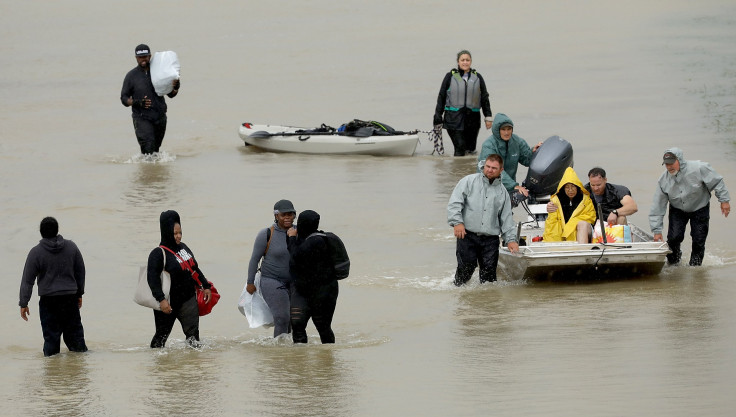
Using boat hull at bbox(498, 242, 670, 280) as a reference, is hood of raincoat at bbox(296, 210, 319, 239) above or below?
above

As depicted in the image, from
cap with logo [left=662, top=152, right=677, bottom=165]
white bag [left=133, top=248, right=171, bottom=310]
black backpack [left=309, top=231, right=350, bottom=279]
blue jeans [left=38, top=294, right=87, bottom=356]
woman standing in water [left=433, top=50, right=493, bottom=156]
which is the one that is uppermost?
woman standing in water [left=433, top=50, right=493, bottom=156]

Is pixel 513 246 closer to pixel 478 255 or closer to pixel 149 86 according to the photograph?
pixel 478 255

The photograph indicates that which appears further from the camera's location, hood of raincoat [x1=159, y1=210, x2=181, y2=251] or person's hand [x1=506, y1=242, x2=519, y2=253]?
person's hand [x1=506, y1=242, x2=519, y2=253]

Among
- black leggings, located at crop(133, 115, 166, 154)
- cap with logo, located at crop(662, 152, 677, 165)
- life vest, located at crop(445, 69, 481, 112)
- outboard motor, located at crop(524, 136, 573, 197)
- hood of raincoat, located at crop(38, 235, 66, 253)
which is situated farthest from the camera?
black leggings, located at crop(133, 115, 166, 154)

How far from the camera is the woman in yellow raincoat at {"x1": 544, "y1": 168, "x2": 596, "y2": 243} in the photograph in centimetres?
1288

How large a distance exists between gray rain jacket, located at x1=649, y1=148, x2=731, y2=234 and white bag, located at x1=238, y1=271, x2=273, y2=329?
415cm

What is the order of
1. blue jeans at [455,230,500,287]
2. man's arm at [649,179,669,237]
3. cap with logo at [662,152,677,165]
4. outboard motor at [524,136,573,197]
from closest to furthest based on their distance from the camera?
blue jeans at [455,230,500,287] < cap with logo at [662,152,677,165] < man's arm at [649,179,669,237] < outboard motor at [524,136,573,197]

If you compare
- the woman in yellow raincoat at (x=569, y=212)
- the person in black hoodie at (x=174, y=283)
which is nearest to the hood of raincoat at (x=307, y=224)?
the person in black hoodie at (x=174, y=283)

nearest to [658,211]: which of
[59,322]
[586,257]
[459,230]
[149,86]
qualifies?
[586,257]

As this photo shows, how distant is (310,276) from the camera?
1049 centimetres

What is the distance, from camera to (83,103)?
2938 cm

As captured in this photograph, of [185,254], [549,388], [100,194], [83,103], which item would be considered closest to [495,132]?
[185,254]

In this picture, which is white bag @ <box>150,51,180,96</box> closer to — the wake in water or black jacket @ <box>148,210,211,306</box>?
the wake in water

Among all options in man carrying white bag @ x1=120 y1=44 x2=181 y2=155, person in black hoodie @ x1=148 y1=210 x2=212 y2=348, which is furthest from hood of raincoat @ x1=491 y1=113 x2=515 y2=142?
man carrying white bag @ x1=120 y1=44 x2=181 y2=155
